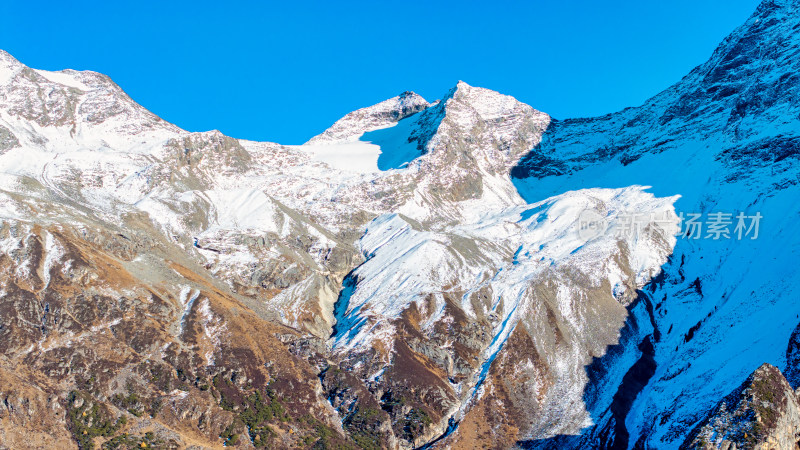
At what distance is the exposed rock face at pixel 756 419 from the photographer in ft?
164

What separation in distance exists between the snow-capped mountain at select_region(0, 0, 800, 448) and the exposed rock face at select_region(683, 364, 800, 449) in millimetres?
241

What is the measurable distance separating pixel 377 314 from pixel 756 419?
7993 centimetres

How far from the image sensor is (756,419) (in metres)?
51.2

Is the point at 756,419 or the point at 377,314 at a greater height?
the point at 377,314

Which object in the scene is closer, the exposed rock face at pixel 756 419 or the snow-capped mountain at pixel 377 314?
the exposed rock face at pixel 756 419

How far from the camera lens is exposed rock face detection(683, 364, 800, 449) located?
49.9 metres

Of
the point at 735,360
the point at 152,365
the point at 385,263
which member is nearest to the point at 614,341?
the point at 735,360

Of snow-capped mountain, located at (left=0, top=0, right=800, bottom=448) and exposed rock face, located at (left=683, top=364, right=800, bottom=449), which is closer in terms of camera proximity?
exposed rock face, located at (left=683, top=364, right=800, bottom=449)

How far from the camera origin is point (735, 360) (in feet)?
347

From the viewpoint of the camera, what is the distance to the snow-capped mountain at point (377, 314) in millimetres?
85875

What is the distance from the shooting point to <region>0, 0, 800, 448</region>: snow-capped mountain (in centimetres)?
8588

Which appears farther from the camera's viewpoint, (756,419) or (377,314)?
(377,314)

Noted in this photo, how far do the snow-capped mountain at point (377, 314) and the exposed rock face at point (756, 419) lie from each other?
0.24 meters

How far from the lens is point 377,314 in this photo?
123m
